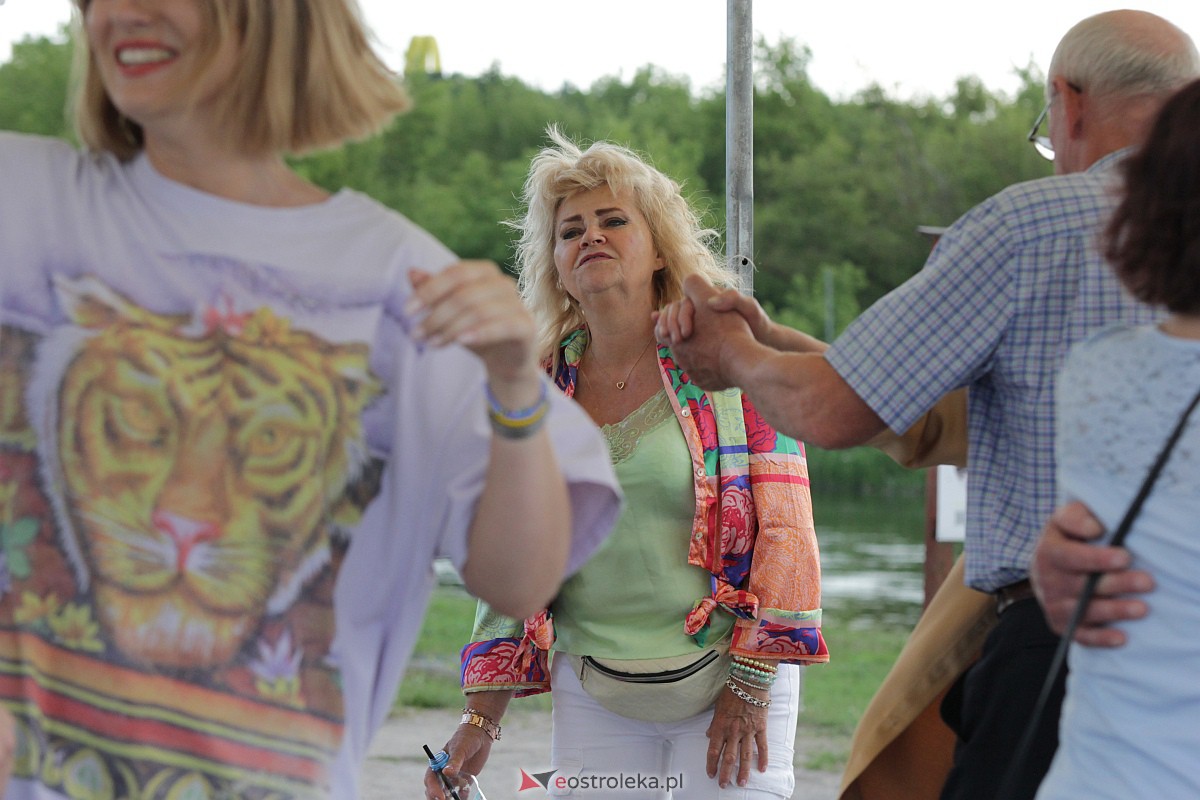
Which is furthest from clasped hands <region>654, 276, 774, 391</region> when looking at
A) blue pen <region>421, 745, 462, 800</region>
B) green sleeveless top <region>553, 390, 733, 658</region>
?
blue pen <region>421, 745, 462, 800</region>

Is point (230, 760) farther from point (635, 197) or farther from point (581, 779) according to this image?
point (635, 197)

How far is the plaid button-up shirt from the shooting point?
1.97m

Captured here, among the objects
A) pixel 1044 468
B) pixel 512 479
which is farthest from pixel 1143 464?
pixel 512 479

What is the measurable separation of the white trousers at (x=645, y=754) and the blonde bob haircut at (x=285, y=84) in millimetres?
1794

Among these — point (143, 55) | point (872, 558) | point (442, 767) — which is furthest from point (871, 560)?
point (143, 55)

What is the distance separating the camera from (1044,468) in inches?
77.5

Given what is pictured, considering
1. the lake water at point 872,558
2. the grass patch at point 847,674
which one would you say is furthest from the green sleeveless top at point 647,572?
the lake water at point 872,558

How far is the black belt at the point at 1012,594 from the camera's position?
201 cm

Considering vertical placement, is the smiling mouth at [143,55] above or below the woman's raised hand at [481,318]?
above

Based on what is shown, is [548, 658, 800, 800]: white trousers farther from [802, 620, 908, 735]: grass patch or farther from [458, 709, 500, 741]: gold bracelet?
[802, 620, 908, 735]: grass patch

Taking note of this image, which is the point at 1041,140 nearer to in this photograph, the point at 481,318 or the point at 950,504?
the point at 481,318

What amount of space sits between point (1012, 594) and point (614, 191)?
5.27ft

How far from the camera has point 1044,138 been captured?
2.71 m

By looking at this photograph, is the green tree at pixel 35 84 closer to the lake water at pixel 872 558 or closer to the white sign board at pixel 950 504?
the lake water at pixel 872 558
